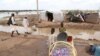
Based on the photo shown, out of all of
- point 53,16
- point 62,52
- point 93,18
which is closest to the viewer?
point 62,52

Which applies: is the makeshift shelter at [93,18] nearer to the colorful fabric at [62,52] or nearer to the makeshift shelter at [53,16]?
the makeshift shelter at [53,16]

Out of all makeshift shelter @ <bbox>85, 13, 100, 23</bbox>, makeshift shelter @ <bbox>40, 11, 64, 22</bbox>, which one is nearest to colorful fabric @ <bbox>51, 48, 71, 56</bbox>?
makeshift shelter @ <bbox>85, 13, 100, 23</bbox>

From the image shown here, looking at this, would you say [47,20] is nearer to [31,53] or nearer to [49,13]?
[49,13]

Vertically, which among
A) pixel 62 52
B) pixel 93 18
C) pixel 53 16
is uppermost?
pixel 62 52

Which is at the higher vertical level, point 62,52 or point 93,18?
point 62,52

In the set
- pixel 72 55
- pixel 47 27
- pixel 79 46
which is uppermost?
pixel 72 55

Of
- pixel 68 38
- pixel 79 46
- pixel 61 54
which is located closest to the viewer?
pixel 61 54

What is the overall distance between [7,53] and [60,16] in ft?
51.0

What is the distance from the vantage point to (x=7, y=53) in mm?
10477

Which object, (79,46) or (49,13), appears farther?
(49,13)

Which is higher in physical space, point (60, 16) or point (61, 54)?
point (61, 54)

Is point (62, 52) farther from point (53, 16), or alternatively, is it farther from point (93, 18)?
→ point (53, 16)

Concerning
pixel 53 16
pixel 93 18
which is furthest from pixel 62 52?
pixel 53 16

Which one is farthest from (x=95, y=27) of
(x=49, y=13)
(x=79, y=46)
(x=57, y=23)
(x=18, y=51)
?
(x=18, y=51)
